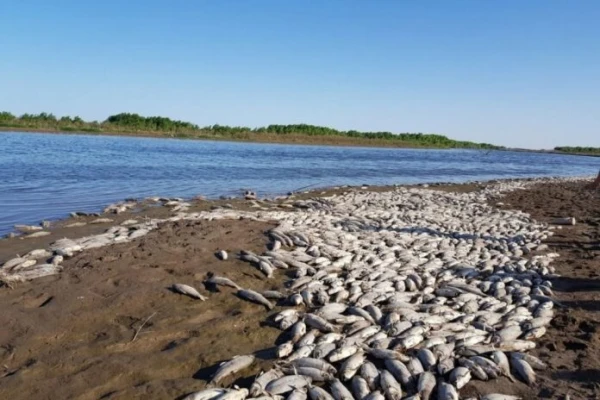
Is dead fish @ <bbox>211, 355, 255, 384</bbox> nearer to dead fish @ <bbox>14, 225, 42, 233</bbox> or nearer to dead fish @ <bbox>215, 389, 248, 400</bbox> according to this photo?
dead fish @ <bbox>215, 389, 248, 400</bbox>

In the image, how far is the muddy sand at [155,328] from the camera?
16.5 feet

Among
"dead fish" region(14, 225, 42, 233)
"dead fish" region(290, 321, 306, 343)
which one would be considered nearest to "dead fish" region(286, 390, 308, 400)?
"dead fish" region(290, 321, 306, 343)

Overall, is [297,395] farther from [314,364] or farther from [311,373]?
[314,364]

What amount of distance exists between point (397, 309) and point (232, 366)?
8.28 ft

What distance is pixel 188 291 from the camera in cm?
706

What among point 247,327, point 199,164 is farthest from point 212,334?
point 199,164

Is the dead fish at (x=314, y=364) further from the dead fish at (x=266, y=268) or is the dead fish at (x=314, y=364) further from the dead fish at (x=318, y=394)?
the dead fish at (x=266, y=268)

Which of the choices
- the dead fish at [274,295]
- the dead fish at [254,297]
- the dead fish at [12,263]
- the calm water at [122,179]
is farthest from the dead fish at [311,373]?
the calm water at [122,179]

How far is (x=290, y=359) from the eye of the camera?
5.31 metres

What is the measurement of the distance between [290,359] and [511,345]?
2.68 m

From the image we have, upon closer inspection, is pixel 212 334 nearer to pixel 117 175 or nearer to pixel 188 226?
pixel 188 226

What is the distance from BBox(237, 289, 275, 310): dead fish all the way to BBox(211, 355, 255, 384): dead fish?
1523 mm

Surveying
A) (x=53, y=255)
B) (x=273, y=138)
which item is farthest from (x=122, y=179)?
(x=273, y=138)

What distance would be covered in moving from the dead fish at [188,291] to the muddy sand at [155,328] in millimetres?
80
